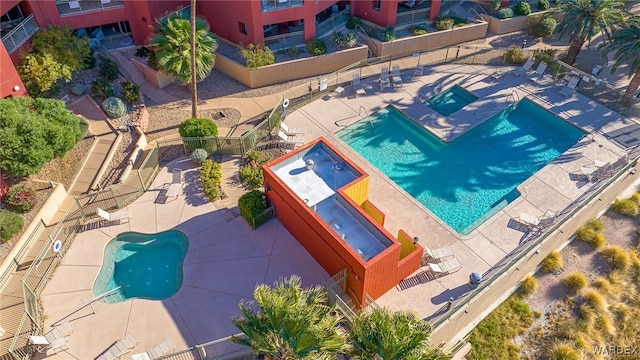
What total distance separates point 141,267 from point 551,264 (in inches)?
753

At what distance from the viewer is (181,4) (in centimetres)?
3075

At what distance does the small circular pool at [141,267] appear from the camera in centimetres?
2017

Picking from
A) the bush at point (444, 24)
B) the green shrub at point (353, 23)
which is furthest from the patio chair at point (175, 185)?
the bush at point (444, 24)

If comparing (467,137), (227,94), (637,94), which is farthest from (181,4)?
(637,94)

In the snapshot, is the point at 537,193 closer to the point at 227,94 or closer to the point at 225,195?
the point at 225,195

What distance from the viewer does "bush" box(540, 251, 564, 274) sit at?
71.9ft

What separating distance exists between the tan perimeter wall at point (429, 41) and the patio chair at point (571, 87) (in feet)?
24.6

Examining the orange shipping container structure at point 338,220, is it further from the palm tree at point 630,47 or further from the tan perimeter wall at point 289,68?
the palm tree at point 630,47

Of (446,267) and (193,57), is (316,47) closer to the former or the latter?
(193,57)

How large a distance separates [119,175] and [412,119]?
1697 centimetres

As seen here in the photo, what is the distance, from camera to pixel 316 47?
30859mm

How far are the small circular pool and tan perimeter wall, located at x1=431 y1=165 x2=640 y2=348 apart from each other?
11.7 meters

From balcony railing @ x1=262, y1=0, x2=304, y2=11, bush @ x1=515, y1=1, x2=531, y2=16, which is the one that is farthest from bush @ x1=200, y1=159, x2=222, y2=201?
bush @ x1=515, y1=1, x2=531, y2=16

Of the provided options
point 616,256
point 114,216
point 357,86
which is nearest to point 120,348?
point 114,216
